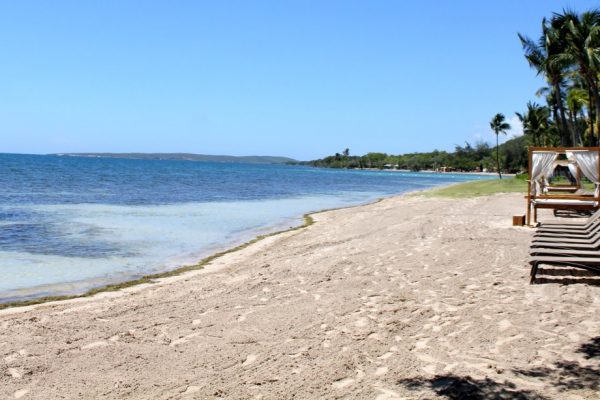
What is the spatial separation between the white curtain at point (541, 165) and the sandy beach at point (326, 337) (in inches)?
247

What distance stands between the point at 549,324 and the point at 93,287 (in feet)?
22.2

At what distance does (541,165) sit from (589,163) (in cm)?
110

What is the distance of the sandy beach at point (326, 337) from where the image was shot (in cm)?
412

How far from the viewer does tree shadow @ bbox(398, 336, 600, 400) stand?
3719mm

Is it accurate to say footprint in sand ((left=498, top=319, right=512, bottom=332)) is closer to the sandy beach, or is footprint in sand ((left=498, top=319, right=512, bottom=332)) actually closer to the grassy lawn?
the sandy beach

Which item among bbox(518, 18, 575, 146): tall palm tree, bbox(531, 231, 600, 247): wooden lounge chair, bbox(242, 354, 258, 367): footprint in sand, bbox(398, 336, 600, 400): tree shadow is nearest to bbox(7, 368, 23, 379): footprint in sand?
bbox(242, 354, 258, 367): footprint in sand

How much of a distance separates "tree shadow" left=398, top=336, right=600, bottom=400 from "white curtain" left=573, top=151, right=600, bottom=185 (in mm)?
10677

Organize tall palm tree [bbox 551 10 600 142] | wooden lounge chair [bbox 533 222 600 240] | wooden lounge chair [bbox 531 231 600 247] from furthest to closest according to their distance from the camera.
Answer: tall palm tree [bbox 551 10 600 142]
wooden lounge chair [bbox 533 222 600 240]
wooden lounge chair [bbox 531 231 600 247]

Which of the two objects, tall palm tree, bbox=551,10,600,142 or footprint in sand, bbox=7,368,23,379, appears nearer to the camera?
footprint in sand, bbox=7,368,23,379

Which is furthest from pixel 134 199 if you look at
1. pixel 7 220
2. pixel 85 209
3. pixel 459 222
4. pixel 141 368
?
pixel 141 368

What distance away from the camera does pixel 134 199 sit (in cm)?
2970

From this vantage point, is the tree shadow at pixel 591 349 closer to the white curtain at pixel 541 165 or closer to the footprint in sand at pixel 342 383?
the footprint in sand at pixel 342 383

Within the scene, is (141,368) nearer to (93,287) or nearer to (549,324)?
(549,324)

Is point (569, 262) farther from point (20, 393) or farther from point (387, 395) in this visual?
point (20, 393)
